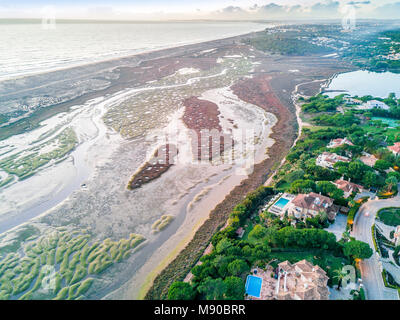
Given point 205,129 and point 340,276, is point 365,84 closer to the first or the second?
point 205,129

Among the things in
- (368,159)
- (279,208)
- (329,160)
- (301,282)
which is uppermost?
(329,160)

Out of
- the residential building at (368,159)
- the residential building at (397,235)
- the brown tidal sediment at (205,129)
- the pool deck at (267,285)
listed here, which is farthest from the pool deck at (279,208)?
the residential building at (368,159)

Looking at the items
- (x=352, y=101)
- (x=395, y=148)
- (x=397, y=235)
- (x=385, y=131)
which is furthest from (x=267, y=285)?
(x=352, y=101)

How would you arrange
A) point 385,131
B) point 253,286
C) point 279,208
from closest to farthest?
1. point 253,286
2. point 279,208
3. point 385,131

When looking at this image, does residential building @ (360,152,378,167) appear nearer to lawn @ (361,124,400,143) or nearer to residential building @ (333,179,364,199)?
residential building @ (333,179,364,199)

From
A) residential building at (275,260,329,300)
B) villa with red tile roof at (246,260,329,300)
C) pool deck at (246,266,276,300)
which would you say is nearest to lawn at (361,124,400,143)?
residential building at (275,260,329,300)

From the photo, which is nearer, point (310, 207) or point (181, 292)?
point (181, 292)
